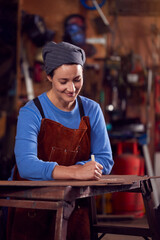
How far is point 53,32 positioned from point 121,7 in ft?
3.72

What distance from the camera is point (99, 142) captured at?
7.71ft

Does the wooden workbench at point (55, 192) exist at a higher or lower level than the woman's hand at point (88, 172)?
lower

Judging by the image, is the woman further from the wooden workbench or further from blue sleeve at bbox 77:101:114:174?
the wooden workbench

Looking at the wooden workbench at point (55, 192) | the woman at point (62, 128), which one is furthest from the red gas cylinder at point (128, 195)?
the wooden workbench at point (55, 192)

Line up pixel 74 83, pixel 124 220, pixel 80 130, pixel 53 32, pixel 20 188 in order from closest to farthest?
pixel 20 188 < pixel 74 83 < pixel 80 130 < pixel 124 220 < pixel 53 32

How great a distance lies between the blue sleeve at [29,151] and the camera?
1.95m

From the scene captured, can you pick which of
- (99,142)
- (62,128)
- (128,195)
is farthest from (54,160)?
(128,195)

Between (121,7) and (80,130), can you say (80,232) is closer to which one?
(80,130)

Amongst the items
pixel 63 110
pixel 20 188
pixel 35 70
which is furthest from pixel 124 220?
pixel 20 188

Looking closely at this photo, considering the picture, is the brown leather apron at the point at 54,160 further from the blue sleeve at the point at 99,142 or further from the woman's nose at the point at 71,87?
the woman's nose at the point at 71,87

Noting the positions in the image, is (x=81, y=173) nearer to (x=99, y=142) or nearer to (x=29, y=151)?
(x=29, y=151)

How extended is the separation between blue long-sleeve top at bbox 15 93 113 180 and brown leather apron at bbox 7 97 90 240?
0.04m

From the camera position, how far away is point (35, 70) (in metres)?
6.09

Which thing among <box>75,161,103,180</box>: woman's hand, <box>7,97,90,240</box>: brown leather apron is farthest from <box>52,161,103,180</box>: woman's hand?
<box>7,97,90,240</box>: brown leather apron
